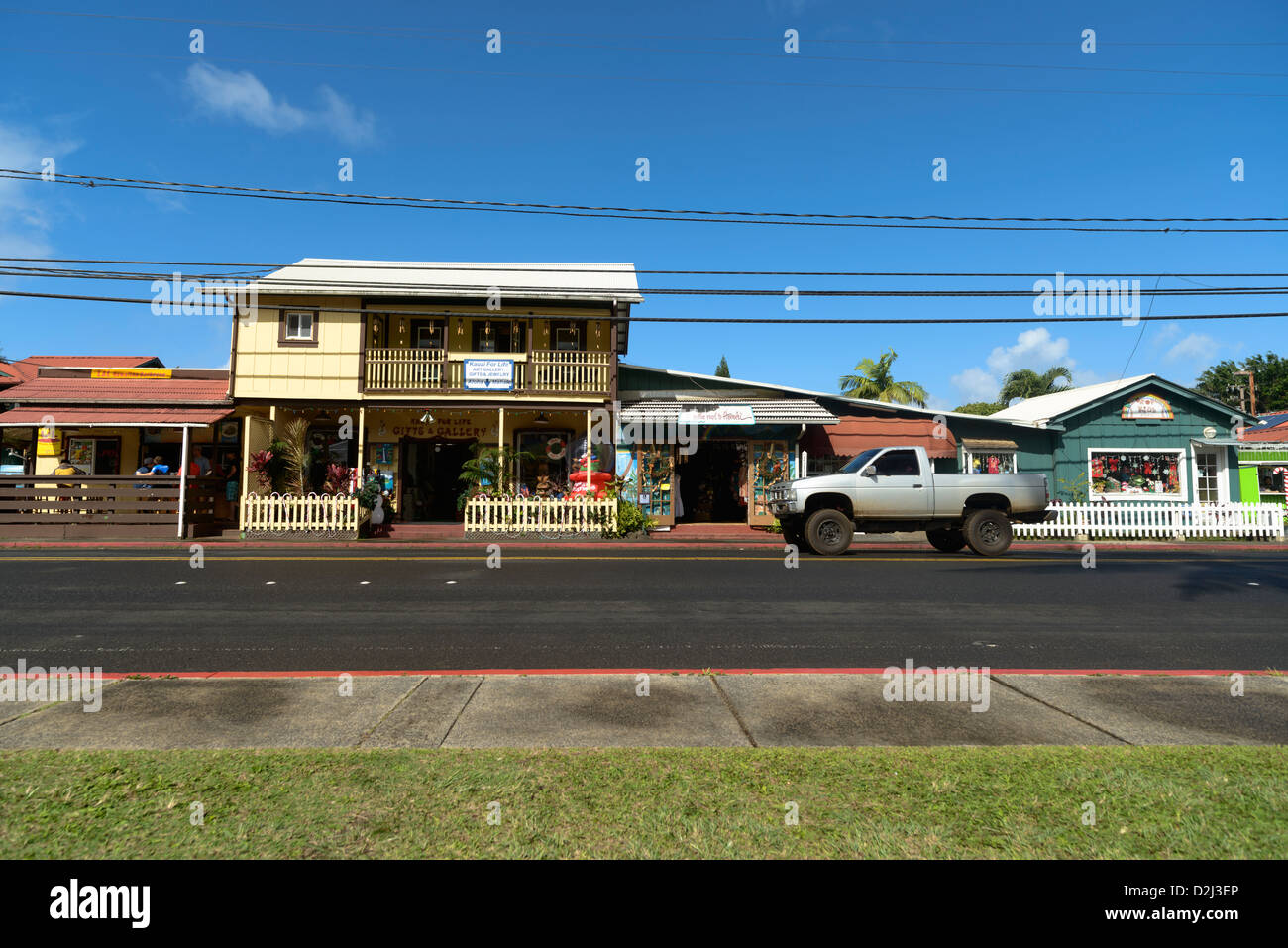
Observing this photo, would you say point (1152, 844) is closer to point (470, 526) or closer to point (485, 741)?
point (485, 741)

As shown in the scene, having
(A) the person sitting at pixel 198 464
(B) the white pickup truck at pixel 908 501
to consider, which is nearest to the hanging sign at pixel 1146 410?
(B) the white pickup truck at pixel 908 501

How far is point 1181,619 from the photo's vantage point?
7.75 meters

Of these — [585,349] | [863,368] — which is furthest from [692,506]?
[863,368]

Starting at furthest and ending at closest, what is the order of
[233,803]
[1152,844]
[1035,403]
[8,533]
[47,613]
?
[1035,403], [8,533], [47,613], [233,803], [1152,844]

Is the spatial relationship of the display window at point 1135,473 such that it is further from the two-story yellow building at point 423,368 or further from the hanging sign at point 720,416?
the two-story yellow building at point 423,368

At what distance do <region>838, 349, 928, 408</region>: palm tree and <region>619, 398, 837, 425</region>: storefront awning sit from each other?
1201cm

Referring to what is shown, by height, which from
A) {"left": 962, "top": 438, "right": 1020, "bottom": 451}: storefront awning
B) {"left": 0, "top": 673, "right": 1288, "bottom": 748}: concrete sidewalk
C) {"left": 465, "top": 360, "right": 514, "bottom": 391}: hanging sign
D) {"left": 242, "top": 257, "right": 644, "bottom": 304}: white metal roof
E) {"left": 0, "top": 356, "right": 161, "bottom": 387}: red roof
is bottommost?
{"left": 0, "top": 673, "right": 1288, "bottom": 748}: concrete sidewalk

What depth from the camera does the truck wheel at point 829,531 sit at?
45.4 feet

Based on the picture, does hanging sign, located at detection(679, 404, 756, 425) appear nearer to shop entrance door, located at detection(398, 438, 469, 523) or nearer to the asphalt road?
the asphalt road

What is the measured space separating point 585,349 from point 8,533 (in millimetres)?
15908

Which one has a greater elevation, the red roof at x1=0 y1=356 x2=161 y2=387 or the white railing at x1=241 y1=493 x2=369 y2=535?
the red roof at x1=0 y1=356 x2=161 y2=387

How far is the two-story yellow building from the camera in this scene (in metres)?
19.7

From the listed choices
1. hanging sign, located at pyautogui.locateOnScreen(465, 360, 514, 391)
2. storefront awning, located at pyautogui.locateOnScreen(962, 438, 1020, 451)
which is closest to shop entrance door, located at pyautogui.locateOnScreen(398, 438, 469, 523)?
hanging sign, located at pyautogui.locateOnScreen(465, 360, 514, 391)

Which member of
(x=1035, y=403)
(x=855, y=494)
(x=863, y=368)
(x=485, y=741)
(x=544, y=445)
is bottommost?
(x=485, y=741)
